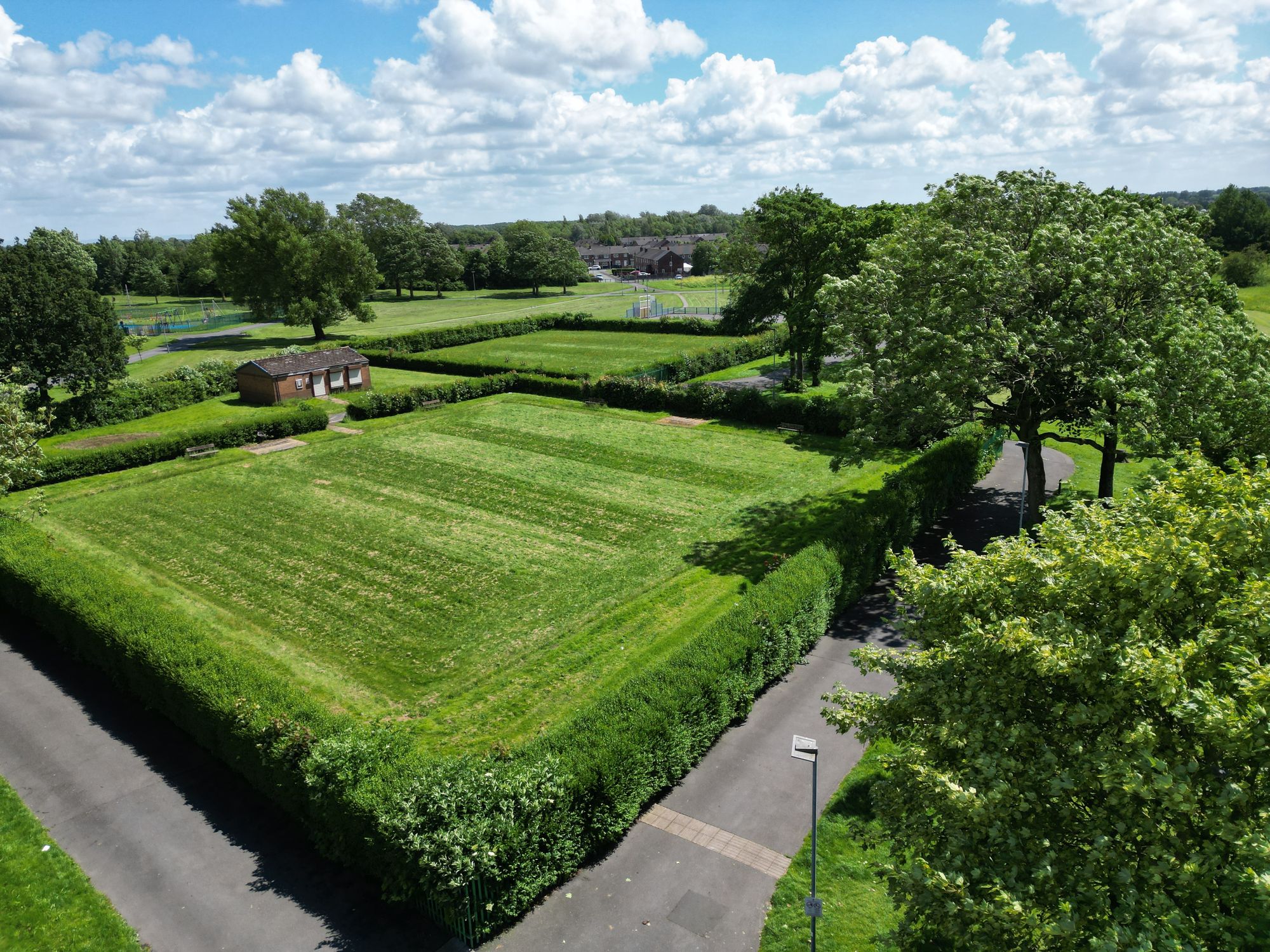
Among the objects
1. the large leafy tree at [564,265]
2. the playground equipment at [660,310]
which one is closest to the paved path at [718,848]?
the playground equipment at [660,310]

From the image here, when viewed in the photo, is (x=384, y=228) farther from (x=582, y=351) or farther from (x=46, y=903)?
(x=46, y=903)

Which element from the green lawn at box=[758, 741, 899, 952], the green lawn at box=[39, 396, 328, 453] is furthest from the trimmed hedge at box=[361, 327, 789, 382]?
the green lawn at box=[758, 741, 899, 952]

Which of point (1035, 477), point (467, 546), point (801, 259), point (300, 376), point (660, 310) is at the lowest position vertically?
point (467, 546)

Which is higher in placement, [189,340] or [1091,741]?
[189,340]

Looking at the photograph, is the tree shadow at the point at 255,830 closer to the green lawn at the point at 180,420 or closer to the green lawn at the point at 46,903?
the green lawn at the point at 46,903

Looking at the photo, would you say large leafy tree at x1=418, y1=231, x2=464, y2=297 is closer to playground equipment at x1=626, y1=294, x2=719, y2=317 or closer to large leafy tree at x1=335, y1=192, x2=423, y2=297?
large leafy tree at x1=335, y1=192, x2=423, y2=297

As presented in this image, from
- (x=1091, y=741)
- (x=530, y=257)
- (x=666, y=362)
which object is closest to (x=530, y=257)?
(x=530, y=257)
